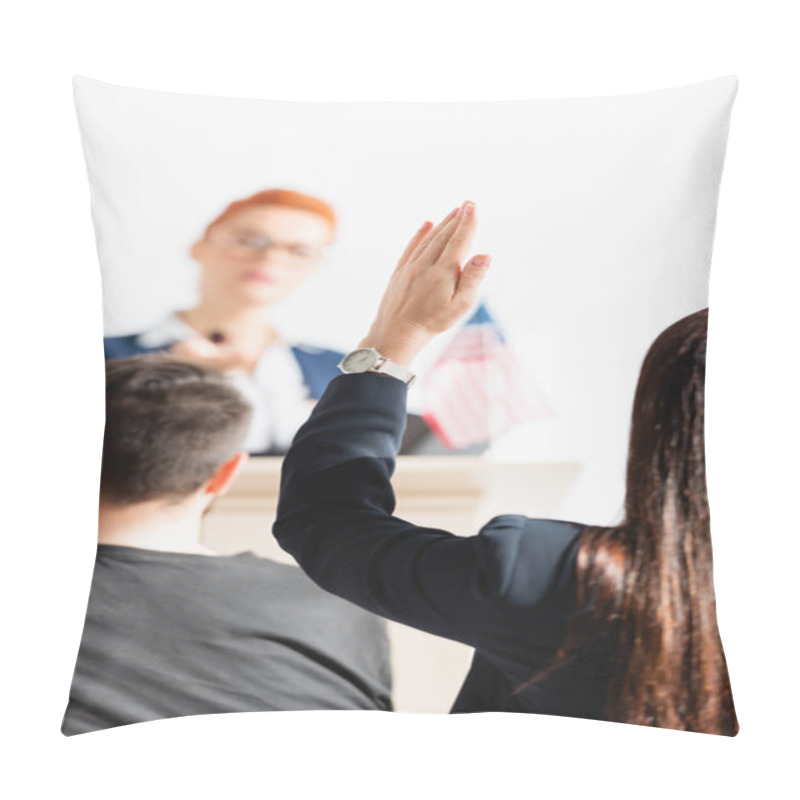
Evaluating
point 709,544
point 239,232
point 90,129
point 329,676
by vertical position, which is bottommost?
point 329,676

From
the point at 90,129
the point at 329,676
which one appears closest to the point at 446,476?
the point at 329,676

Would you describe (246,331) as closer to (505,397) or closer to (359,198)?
(359,198)

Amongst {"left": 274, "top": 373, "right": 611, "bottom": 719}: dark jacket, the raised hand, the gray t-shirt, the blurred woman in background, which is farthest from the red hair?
the gray t-shirt

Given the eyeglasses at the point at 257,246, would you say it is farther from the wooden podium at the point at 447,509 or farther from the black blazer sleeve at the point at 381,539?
the wooden podium at the point at 447,509

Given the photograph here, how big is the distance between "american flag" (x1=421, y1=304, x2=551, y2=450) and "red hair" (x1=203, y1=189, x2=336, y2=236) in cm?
24

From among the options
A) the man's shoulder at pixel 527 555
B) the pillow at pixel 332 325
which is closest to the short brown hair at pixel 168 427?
the pillow at pixel 332 325

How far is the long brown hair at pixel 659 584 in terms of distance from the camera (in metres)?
1.36

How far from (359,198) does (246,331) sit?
23cm

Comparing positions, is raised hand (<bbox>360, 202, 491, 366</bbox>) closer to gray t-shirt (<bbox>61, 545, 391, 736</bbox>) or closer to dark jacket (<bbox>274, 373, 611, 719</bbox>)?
dark jacket (<bbox>274, 373, 611, 719</bbox>)

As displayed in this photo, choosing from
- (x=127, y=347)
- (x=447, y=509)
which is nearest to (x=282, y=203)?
(x=127, y=347)

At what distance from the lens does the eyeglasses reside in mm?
1406

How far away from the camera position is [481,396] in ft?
4.56

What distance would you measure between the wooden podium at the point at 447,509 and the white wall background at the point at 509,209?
0.02m

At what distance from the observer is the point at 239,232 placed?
55.8 inches
